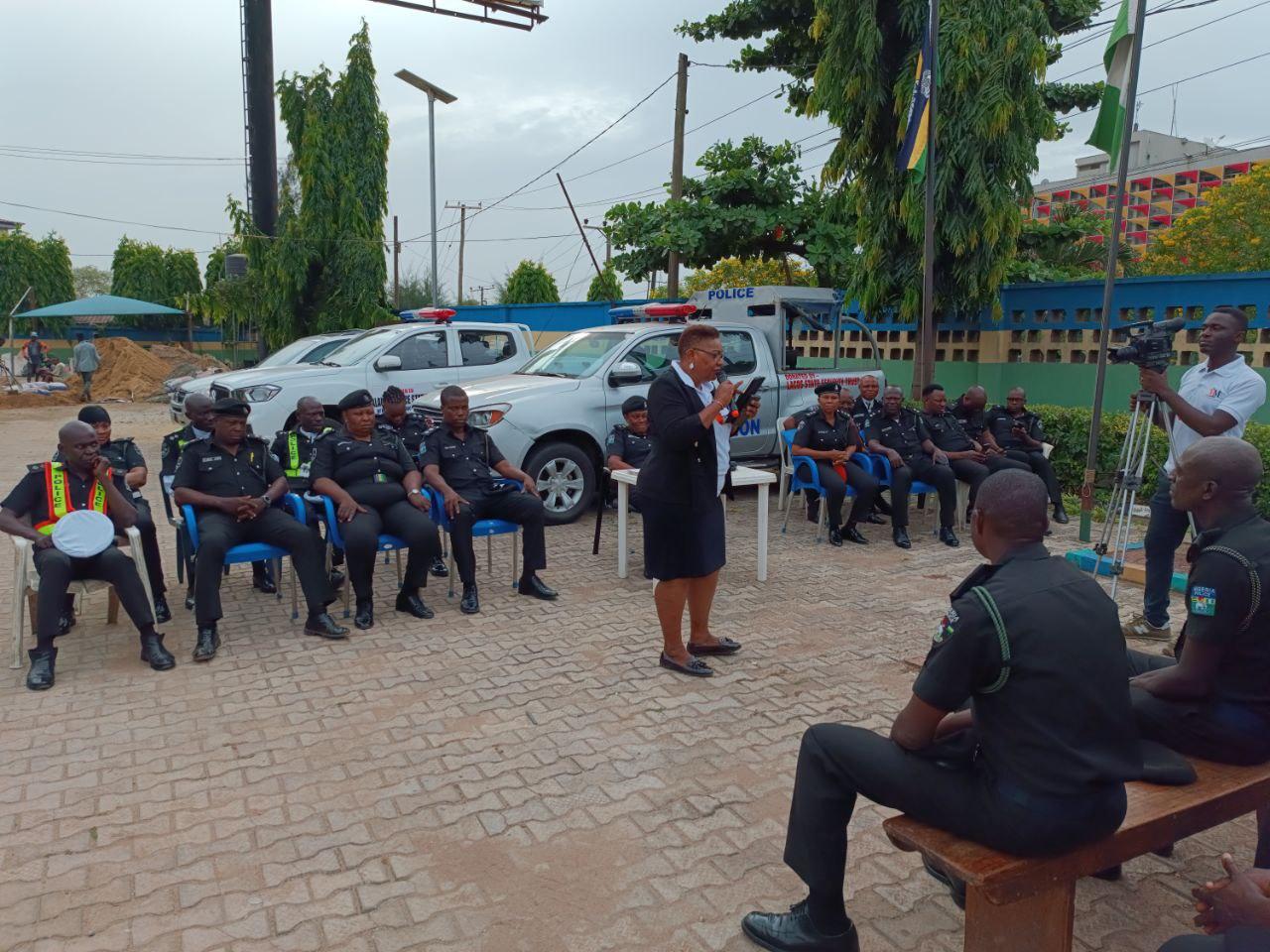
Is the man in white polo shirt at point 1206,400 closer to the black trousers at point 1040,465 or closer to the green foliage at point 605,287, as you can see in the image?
the black trousers at point 1040,465

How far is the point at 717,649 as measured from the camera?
17.2 feet

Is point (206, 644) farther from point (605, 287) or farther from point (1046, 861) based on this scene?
point (605, 287)

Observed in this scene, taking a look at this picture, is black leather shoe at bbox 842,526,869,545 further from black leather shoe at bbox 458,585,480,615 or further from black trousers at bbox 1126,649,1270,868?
black trousers at bbox 1126,649,1270,868

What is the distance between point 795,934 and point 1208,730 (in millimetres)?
1395

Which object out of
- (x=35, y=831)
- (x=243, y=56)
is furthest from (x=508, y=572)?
(x=243, y=56)

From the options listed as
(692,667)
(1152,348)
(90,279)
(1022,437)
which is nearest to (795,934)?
(692,667)

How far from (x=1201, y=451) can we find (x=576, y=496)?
616cm

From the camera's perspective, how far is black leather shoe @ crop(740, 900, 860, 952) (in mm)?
2727

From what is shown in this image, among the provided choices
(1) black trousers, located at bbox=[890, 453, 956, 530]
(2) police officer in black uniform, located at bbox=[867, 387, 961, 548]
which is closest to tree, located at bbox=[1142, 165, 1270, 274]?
(2) police officer in black uniform, located at bbox=[867, 387, 961, 548]

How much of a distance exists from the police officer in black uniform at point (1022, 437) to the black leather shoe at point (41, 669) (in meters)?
7.67

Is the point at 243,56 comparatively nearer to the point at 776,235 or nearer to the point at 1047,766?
the point at 776,235

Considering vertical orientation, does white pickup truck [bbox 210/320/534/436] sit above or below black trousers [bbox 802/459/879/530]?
above

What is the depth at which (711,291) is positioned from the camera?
1147 centimetres

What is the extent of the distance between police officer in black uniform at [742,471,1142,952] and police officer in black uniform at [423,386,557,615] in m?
4.07
